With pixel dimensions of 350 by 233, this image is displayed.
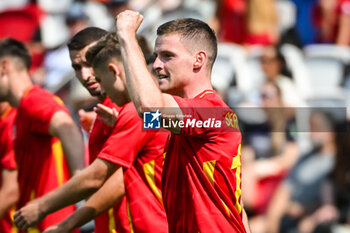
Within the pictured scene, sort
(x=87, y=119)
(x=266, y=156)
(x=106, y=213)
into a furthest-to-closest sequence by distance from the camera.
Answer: (x=266, y=156) < (x=87, y=119) < (x=106, y=213)

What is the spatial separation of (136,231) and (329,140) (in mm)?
3881

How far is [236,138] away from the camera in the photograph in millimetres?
4234

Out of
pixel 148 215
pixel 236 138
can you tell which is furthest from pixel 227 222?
pixel 148 215

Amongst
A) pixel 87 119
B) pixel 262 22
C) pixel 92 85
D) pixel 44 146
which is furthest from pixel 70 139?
pixel 262 22

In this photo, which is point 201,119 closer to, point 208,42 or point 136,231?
point 208,42

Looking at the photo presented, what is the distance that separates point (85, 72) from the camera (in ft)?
18.5

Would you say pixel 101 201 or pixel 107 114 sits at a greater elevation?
pixel 107 114

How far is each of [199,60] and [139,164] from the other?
100 centimetres

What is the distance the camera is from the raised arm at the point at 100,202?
495 cm

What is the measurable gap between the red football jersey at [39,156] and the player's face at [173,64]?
1913 mm

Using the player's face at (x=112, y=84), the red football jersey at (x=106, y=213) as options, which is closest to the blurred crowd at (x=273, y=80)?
the red football jersey at (x=106, y=213)

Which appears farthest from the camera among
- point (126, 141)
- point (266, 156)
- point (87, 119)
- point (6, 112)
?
point (266, 156)

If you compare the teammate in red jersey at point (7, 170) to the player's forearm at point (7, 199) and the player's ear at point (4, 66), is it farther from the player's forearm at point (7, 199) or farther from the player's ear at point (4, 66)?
the player's ear at point (4, 66)

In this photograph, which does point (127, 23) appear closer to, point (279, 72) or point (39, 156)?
point (39, 156)
